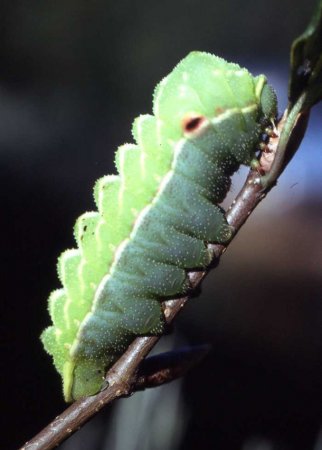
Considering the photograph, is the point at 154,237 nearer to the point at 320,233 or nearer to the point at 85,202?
the point at 85,202

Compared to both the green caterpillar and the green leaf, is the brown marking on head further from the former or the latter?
the green leaf

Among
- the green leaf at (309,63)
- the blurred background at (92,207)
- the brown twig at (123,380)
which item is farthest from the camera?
the blurred background at (92,207)

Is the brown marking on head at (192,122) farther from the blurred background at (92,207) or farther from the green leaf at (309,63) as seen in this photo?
the blurred background at (92,207)

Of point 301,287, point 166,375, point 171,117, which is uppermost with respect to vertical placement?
point 171,117

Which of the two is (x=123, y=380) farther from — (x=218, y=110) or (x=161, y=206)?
(x=218, y=110)

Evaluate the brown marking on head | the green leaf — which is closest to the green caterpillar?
the brown marking on head

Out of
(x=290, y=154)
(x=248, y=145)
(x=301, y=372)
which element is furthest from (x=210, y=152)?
(x=301, y=372)

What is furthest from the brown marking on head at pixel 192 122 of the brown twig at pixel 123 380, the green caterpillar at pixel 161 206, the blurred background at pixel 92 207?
the blurred background at pixel 92 207
